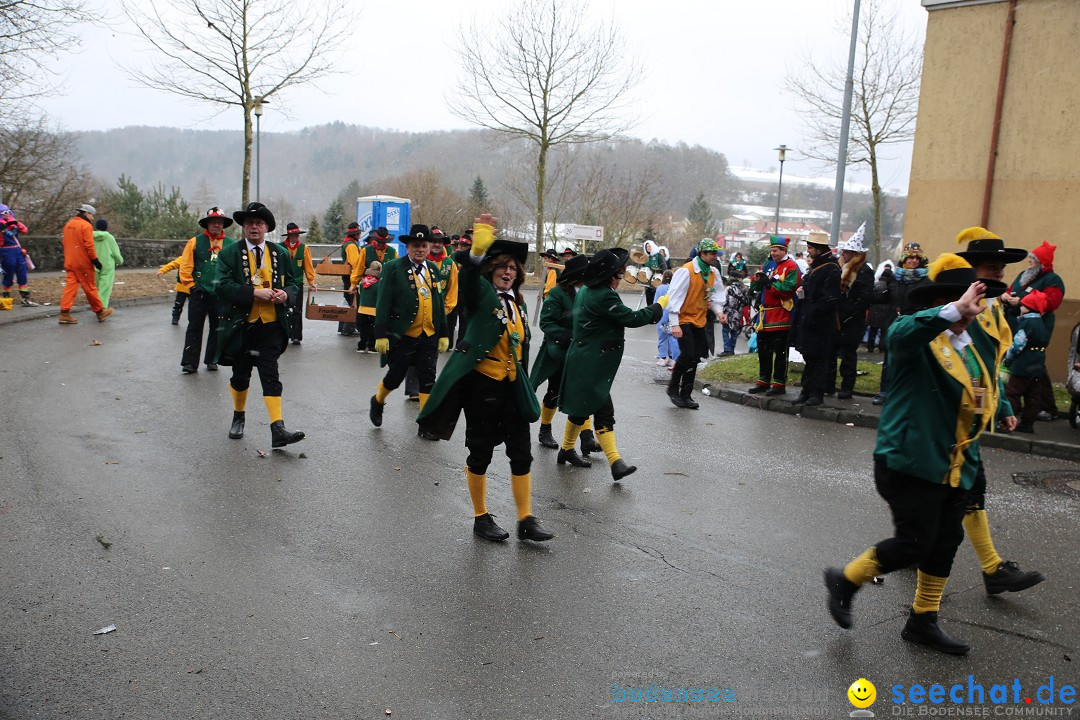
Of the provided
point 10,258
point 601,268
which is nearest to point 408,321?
point 601,268

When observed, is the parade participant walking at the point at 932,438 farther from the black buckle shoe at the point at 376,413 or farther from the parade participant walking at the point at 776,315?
the parade participant walking at the point at 776,315

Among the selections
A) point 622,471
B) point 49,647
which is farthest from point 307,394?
point 49,647

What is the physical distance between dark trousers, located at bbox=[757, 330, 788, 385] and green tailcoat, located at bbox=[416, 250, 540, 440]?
5.82m

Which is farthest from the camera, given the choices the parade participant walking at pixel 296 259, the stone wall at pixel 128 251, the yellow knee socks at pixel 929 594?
the stone wall at pixel 128 251

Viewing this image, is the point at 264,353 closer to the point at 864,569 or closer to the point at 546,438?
the point at 546,438

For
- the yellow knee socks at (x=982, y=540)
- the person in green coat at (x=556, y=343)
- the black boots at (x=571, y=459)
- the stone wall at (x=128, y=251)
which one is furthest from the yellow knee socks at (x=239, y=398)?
the stone wall at (x=128, y=251)

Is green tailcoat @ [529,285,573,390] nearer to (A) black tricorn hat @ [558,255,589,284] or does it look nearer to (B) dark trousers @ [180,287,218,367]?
(A) black tricorn hat @ [558,255,589,284]

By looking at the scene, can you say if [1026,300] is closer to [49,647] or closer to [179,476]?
[179,476]

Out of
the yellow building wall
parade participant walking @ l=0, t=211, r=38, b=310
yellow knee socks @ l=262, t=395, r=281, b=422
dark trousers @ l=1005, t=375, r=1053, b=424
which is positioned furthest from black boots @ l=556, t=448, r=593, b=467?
parade participant walking @ l=0, t=211, r=38, b=310

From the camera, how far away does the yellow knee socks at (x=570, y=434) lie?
7.33m

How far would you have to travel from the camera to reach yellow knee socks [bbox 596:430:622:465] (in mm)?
7008

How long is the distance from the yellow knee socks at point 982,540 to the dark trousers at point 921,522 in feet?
1.92

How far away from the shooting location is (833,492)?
272 inches

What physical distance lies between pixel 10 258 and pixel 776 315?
1461cm
